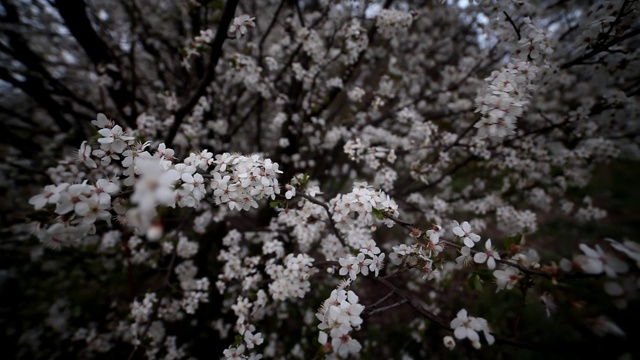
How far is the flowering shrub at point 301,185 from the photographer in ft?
5.30

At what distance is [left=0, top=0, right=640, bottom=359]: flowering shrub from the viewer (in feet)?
5.30

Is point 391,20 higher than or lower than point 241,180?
higher

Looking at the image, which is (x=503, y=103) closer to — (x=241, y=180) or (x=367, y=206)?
(x=367, y=206)

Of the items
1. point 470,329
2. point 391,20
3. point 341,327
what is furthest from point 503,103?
point 391,20

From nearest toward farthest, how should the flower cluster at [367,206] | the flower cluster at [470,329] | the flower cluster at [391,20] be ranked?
the flower cluster at [470,329], the flower cluster at [367,206], the flower cluster at [391,20]

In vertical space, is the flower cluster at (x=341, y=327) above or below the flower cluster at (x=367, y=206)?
below

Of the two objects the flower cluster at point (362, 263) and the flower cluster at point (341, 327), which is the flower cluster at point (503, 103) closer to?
the flower cluster at point (362, 263)

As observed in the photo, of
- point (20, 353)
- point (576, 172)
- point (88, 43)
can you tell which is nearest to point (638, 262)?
point (576, 172)

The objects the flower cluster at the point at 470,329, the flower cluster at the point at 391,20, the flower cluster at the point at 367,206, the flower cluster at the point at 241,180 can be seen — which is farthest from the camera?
the flower cluster at the point at 391,20

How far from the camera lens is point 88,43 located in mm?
3854

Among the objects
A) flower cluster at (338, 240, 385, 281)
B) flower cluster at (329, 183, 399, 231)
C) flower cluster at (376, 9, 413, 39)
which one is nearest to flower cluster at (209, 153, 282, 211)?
flower cluster at (329, 183, 399, 231)

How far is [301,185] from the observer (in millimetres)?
2297

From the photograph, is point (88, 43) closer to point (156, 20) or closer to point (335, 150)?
point (156, 20)

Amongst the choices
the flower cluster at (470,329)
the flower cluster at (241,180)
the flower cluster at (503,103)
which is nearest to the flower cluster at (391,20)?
the flower cluster at (503,103)
